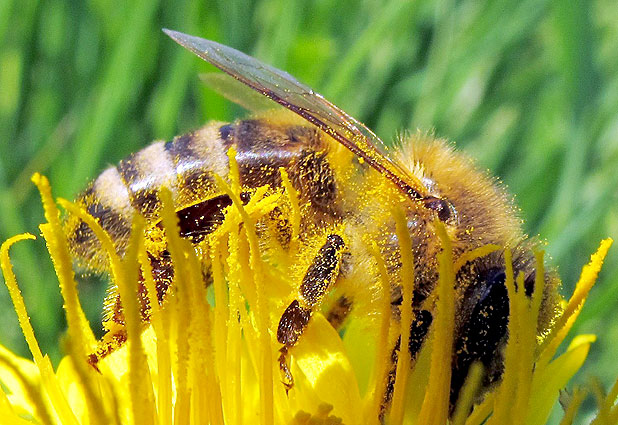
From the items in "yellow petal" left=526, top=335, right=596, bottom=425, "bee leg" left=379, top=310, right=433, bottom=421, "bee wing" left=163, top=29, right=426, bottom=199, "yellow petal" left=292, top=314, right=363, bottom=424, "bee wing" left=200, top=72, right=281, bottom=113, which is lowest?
"yellow petal" left=526, top=335, right=596, bottom=425

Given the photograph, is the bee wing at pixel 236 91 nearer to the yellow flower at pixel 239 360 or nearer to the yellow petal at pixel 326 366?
the yellow flower at pixel 239 360

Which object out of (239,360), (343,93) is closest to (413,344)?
(239,360)

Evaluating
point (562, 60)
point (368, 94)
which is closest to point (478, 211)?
point (562, 60)

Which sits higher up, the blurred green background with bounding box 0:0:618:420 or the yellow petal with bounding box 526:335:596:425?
the blurred green background with bounding box 0:0:618:420

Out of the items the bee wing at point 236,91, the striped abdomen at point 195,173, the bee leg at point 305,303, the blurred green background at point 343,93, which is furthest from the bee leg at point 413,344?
the blurred green background at point 343,93

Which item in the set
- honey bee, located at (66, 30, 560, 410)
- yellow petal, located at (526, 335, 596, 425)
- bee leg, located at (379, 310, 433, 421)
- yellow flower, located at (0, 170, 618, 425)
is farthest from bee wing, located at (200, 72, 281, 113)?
yellow petal, located at (526, 335, 596, 425)

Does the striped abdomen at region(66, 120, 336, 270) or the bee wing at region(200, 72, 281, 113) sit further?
the bee wing at region(200, 72, 281, 113)

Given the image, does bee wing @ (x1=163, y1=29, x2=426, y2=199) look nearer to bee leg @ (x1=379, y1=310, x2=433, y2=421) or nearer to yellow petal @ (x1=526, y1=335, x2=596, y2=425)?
bee leg @ (x1=379, y1=310, x2=433, y2=421)
